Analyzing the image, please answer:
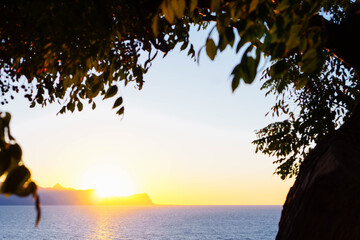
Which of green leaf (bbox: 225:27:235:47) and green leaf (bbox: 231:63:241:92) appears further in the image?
green leaf (bbox: 225:27:235:47)

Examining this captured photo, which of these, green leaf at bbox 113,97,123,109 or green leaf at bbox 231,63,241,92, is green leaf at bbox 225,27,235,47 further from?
green leaf at bbox 113,97,123,109

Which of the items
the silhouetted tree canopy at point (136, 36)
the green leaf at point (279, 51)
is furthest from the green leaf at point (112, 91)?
the green leaf at point (279, 51)

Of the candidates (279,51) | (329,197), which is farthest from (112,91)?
(329,197)

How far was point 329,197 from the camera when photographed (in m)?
3.68

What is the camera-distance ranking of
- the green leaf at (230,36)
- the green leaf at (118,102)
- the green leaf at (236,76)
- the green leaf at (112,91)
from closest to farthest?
the green leaf at (236,76)
the green leaf at (230,36)
the green leaf at (112,91)
the green leaf at (118,102)

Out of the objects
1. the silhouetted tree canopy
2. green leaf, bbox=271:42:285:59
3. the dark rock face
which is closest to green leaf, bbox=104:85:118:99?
the silhouetted tree canopy

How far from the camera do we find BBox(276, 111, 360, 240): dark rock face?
3580 millimetres

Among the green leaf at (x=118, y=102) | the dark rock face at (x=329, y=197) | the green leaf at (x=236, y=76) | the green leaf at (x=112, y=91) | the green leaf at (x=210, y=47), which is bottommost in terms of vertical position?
the dark rock face at (x=329, y=197)

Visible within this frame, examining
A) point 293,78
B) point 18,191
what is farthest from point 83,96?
point 293,78

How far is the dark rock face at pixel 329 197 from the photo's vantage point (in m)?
3.58

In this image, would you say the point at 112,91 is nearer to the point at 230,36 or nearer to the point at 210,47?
the point at 210,47

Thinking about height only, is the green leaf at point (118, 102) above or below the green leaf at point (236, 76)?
above

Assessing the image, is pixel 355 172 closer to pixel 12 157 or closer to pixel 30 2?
pixel 12 157

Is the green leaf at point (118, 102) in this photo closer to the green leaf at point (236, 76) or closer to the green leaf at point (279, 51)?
the green leaf at point (236, 76)
